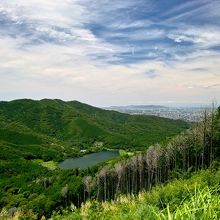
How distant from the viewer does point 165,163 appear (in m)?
82.9

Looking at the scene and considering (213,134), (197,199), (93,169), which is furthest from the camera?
(93,169)

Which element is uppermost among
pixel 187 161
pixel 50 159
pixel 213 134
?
pixel 213 134

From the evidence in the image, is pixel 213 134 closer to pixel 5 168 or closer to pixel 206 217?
pixel 206 217

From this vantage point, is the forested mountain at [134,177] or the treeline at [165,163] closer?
the forested mountain at [134,177]

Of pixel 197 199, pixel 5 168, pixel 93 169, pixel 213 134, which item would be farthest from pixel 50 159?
pixel 197 199

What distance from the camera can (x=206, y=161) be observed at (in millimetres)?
75062

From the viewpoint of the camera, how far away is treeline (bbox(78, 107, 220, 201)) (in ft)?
237

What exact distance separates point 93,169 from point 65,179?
11.9 metres

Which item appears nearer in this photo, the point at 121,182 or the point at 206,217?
the point at 206,217

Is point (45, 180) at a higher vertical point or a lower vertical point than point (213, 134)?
lower

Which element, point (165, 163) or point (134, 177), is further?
point (134, 177)

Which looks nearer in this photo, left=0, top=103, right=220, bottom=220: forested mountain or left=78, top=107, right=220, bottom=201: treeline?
left=0, top=103, right=220, bottom=220: forested mountain

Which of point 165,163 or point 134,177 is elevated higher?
point 165,163

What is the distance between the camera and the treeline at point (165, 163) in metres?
72.3
